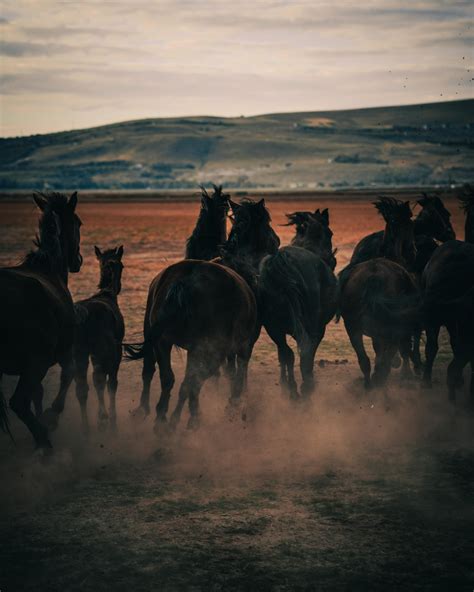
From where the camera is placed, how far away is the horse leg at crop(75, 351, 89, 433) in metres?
7.82

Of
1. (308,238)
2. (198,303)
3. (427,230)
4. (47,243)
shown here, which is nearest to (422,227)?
(427,230)

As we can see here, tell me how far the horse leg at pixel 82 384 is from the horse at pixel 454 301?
3.89 meters

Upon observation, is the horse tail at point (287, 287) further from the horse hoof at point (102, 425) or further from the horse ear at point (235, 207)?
the horse hoof at point (102, 425)

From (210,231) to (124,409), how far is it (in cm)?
240

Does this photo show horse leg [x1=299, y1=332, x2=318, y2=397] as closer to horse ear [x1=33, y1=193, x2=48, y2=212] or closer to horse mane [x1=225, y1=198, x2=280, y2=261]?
horse mane [x1=225, y1=198, x2=280, y2=261]

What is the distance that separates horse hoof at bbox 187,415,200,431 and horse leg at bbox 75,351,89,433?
1.19m

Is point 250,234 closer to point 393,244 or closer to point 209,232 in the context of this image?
point 209,232

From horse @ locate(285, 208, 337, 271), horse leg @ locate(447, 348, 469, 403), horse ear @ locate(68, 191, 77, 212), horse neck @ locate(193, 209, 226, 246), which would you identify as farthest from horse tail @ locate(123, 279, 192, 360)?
horse @ locate(285, 208, 337, 271)

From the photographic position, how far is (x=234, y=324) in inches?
286

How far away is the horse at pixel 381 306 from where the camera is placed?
8.48 m

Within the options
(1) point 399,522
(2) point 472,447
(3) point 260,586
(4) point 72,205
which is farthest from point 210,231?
(3) point 260,586

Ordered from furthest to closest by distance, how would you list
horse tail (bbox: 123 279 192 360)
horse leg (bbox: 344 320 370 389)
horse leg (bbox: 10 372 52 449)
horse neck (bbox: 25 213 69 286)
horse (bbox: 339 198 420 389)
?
horse leg (bbox: 344 320 370 389) → horse (bbox: 339 198 420 389) → horse neck (bbox: 25 213 69 286) → horse tail (bbox: 123 279 192 360) → horse leg (bbox: 10 372 52 449)

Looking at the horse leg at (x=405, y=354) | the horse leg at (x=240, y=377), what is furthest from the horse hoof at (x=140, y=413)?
the horse leg at (x=405, y=354)

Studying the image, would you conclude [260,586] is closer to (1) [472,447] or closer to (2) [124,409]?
(1) [472,447]
